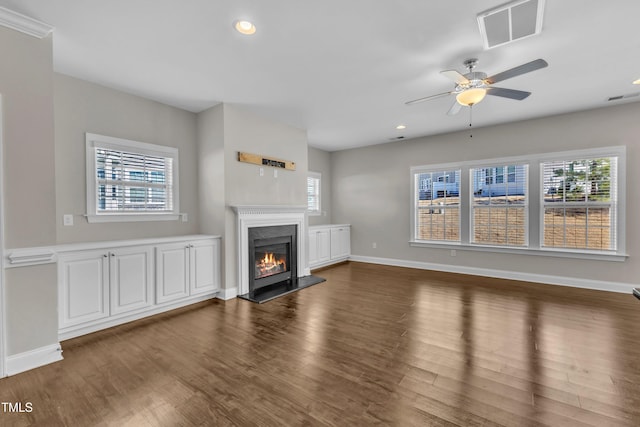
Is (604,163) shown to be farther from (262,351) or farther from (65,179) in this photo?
(65,179)

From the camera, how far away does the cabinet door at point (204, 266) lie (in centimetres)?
380

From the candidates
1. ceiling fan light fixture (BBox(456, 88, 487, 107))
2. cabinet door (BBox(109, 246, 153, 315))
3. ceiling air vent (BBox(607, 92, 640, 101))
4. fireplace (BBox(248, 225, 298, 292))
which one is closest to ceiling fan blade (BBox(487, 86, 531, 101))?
ceiling fan light fixture (BBox(456, 88, 487, 107))

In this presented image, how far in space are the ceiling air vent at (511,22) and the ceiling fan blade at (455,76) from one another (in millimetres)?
320

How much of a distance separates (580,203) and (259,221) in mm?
5297

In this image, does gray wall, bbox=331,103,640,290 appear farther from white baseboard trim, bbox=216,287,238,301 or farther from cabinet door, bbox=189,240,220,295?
cabinet door, bbox=189,240,220,295

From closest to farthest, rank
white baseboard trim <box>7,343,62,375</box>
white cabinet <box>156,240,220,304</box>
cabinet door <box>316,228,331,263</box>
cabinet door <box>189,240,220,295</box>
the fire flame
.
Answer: white baseboard trim <box>7,343,62,375</box> < white cabinet <box>156,240,220,304</box> < cabinet door <box>189,240,220,295</box> < the fire flame < cabinet door <box>316,228,331,263</box>

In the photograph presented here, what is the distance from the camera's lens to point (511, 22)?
228cm

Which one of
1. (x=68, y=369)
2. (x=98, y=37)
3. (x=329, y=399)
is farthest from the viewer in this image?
(x=98, y=37)

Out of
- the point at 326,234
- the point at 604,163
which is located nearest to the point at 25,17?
the point at 326,234

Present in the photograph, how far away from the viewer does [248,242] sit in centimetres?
431

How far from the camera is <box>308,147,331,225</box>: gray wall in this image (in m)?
6.98

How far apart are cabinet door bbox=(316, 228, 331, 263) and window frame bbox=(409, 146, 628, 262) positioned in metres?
1.86

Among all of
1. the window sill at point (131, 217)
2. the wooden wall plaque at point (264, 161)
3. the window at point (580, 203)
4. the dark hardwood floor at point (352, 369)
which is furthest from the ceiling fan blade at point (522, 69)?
the window sill at point (131, 217)

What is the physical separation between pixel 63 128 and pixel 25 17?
4.15 feet
